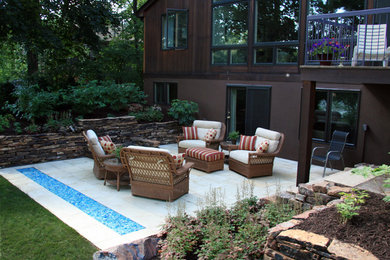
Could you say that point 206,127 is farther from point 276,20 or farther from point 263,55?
point 276,20

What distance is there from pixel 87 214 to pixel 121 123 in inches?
223

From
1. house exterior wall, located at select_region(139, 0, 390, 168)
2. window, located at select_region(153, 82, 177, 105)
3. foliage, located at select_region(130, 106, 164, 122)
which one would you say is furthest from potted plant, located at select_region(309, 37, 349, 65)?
window, located at select_region(153, 82, 177, 105)

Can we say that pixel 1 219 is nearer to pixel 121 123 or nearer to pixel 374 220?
pixel 374 220

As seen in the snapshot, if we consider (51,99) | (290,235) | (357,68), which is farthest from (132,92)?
(290,235)

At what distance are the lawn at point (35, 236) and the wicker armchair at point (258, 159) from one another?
4237 mm

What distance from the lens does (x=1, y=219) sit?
17.3 feet

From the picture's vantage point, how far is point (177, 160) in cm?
643

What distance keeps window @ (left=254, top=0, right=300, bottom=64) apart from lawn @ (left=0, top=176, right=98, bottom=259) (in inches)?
289

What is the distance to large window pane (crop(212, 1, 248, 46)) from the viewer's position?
431 inches

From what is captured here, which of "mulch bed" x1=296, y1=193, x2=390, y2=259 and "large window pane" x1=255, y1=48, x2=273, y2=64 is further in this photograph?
"large window pane" x1=255, y1=48, x2=273, y2=64

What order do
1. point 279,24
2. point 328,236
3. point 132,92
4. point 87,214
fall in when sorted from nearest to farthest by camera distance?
point 328,236 → point 87,214 → point 279,24 → point 132,92

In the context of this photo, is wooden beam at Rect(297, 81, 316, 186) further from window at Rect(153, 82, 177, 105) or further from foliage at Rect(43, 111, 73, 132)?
window at Rect(153, 82, 177, 105)

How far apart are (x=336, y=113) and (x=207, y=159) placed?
353 cm

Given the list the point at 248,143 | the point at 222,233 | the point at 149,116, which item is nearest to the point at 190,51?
the point at 149,116
